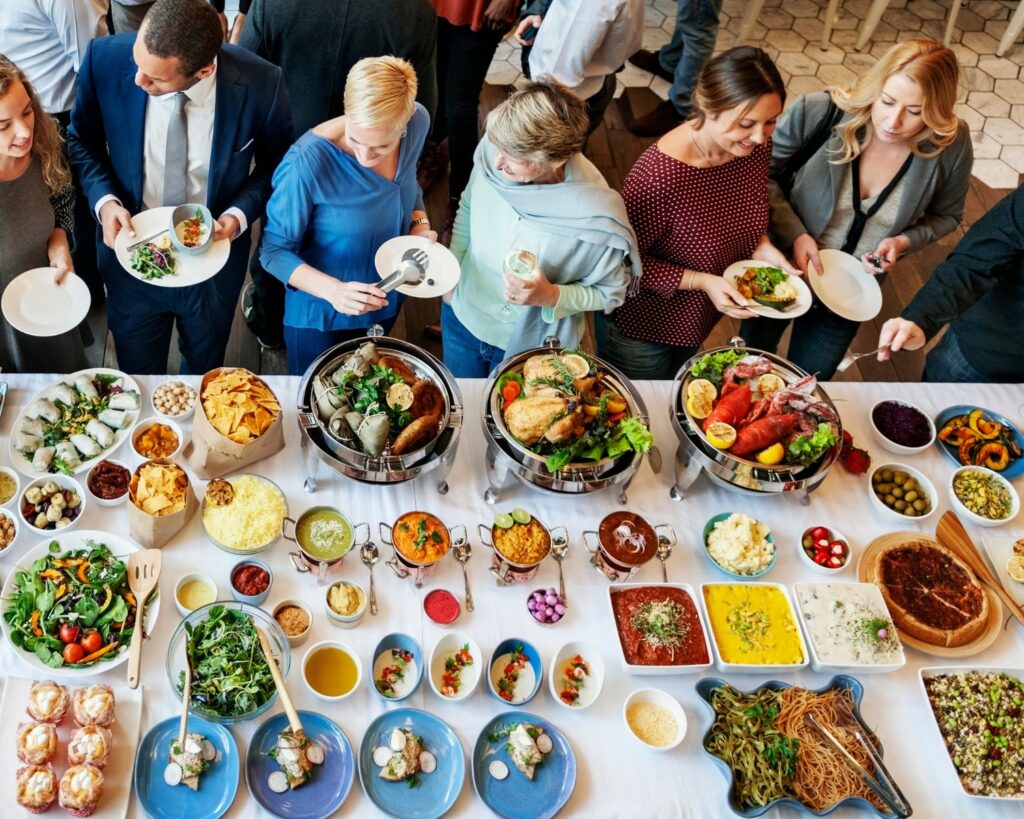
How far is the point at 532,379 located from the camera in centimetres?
254

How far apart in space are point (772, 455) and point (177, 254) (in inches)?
76.6

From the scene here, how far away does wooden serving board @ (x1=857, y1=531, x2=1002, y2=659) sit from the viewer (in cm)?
241

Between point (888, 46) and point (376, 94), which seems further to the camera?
point (888, 46)

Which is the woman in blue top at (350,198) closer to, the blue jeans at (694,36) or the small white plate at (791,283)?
the small white plate at (791,283)

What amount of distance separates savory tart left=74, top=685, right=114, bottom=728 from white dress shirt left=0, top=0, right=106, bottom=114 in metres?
2.08

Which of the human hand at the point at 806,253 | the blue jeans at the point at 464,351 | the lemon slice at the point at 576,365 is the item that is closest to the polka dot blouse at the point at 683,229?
the human hand at the point at 806,253

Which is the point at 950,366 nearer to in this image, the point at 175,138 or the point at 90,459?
the point at 175,138

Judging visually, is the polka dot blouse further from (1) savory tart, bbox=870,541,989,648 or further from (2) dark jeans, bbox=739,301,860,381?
(1) savory tart, bbox=870,541,989,648

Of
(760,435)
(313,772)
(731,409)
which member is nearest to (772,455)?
(760,435)

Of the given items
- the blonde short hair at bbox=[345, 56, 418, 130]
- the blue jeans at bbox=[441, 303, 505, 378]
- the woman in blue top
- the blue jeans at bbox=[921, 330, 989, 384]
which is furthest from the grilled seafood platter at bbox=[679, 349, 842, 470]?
the blonde short hair at bbox=[345, 56, 418, 130]

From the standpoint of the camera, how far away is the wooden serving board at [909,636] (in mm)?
2410

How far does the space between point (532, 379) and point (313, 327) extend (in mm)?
946

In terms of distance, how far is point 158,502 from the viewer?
224 centimetres

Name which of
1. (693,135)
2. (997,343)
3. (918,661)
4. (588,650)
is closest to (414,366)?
(588,650)
